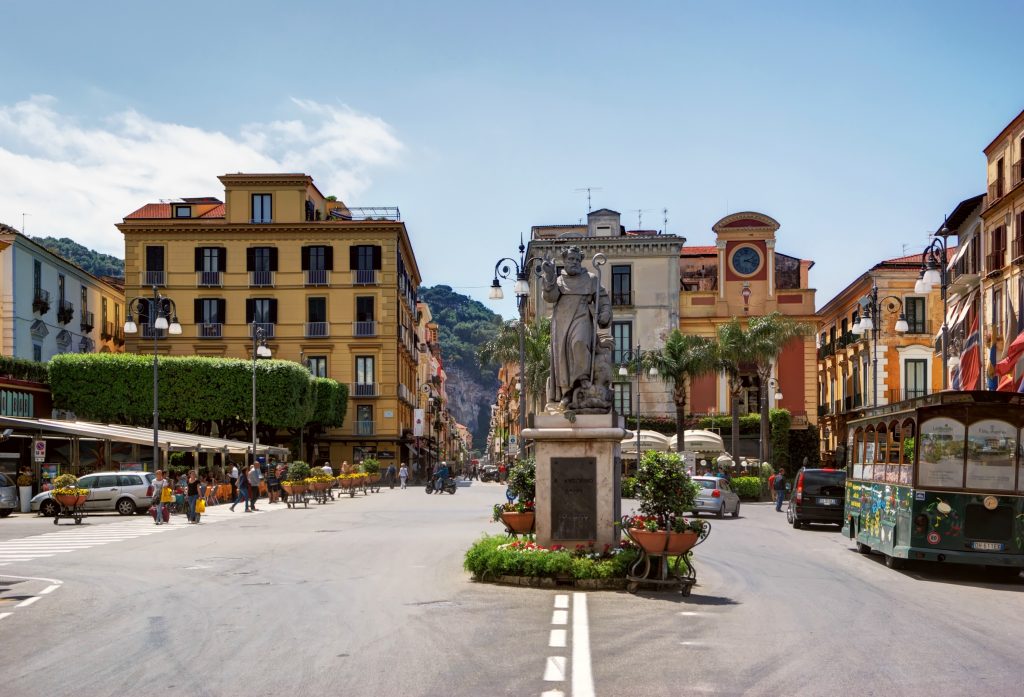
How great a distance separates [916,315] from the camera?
6175 centimetres

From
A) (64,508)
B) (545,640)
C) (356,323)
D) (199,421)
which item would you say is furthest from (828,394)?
(545,640)

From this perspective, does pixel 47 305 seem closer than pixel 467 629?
No

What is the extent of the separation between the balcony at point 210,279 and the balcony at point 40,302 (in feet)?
41.8

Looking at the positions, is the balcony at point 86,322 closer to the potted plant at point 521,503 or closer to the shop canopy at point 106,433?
the shop canopy at point 106,433

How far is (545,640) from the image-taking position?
34.6 ft

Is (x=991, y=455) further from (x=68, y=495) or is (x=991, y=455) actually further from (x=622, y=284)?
(x=622, y=284)

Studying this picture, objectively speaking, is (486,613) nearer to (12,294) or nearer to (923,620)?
(923,620)

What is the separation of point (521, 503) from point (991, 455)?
746 cm

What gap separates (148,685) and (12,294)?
50.6 m

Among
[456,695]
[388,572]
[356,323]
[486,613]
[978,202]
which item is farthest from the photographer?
[356,323]

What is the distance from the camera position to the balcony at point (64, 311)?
197 feet

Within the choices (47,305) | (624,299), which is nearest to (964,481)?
(624,299)

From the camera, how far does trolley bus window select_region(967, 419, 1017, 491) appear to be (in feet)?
56.2

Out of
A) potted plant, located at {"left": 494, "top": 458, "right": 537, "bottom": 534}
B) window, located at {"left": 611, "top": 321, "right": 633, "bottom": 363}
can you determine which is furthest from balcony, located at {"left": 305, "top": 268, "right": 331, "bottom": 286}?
potted plant, located at {"left": 494, "top": 458, "right": 537, "bottom": 534}
